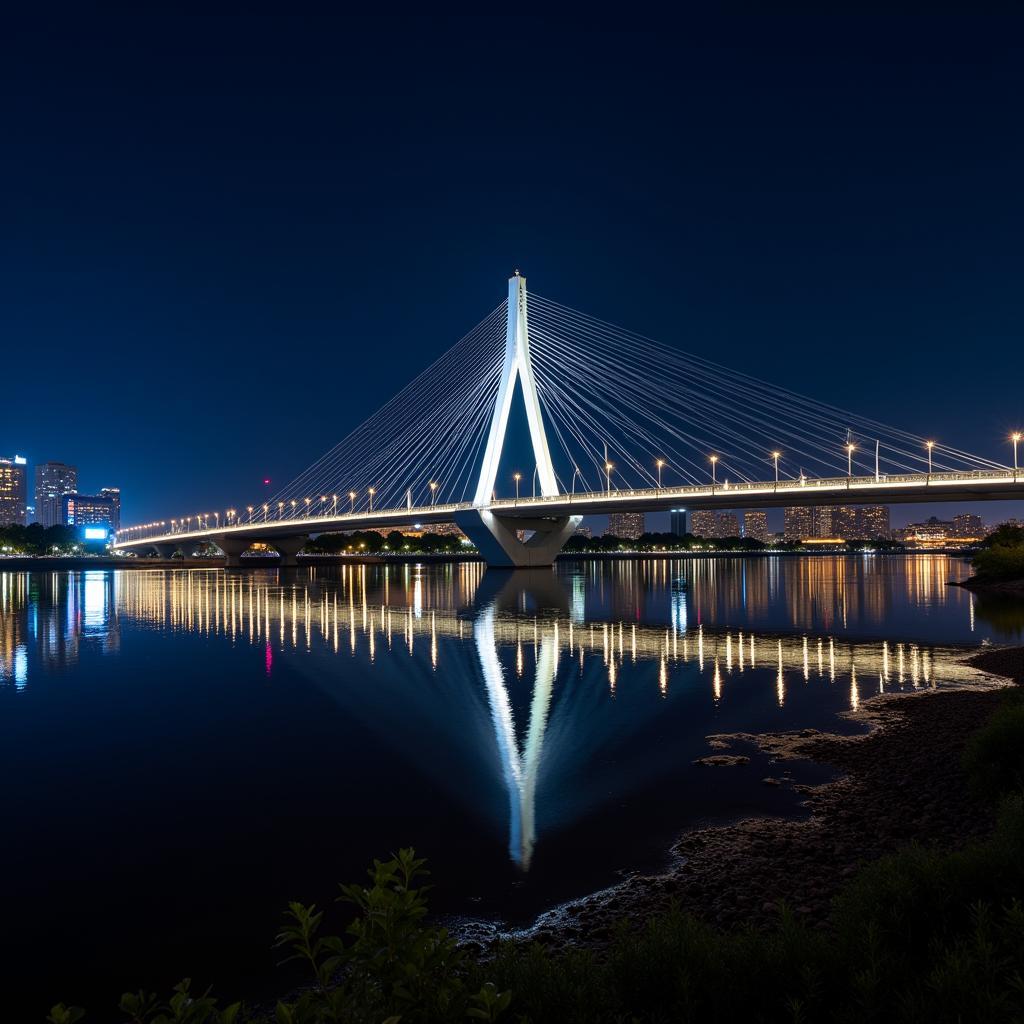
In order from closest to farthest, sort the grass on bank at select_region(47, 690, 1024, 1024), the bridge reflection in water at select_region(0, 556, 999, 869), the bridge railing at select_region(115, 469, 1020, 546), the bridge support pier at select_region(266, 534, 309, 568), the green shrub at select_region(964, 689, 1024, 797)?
the grass on bank at select_region(47, 690, 1024, 1024)
the green shrub at select_region(964, 689, 1024, 797)
the bridge reflection in water at select_region(0, 556, 999, 869)
the bridge railing at select_region(115, 469, 1020, 546)
the bridge support pier at select_region(266, 534, 309, 568)

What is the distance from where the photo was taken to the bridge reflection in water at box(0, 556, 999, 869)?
43.3 ft

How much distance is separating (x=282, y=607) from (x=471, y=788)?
29.4 meters

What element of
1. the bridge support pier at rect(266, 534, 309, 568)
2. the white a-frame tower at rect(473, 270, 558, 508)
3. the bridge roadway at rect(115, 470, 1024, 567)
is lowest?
the bridge support pier at rect(266, 534, 309, 568)

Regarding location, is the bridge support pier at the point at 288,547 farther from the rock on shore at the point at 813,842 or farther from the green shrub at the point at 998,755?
the green shrub at the point at 998,755

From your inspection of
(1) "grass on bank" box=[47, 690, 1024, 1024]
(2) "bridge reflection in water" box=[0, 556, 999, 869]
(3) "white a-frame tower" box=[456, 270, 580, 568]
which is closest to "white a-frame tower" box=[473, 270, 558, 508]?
(3) "white a-frame tower" box=[456, 270, 580, 568]

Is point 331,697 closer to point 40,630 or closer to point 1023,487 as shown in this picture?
point 40,630

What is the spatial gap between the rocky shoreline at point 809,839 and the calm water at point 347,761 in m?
0.37

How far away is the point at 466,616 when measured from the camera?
3162 cm

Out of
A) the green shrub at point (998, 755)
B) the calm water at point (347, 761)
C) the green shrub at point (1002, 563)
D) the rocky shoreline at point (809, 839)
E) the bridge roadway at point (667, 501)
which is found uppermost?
the bridge roadway at point (667, 501)

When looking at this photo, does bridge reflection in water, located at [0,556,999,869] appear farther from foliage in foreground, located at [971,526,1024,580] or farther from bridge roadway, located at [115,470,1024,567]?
bridge roadway, located at [115,470,1024,567]

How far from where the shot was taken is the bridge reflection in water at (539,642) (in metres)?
13.2

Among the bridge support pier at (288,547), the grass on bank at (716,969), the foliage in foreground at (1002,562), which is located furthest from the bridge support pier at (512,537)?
the grass on bank at (716,969)

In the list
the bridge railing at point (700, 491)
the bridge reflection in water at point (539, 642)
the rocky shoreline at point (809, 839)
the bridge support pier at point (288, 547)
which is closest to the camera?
the rocky shoreline at point (809, 839)

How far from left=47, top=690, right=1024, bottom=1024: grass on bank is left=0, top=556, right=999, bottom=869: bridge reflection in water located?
3631mm
